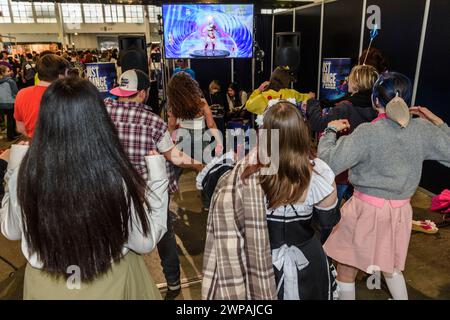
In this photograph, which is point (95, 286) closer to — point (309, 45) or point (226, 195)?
point (226, 195)

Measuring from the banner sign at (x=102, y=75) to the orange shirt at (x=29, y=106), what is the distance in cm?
237

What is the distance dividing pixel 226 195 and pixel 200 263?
1.60 meters

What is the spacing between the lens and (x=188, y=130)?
321 centimetres

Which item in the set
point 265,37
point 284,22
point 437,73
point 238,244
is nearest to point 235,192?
point 238,244

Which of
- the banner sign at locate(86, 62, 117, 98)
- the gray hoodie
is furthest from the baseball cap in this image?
the gray hoodie

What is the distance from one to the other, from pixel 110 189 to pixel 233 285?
2.05 feet

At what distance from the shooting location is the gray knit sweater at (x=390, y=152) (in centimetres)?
166

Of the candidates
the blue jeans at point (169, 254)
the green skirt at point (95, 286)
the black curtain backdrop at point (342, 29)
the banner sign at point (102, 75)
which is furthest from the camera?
the black curtain backdrop at point (342, 29)

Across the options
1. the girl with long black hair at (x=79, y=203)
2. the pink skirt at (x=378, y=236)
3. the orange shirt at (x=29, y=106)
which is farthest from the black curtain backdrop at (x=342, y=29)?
the girl with long black hair at (x=79, y=203)

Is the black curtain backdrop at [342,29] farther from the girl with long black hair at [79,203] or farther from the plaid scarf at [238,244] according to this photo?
the girl with long black hair at [79,203]

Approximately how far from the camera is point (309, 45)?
6.74 m
